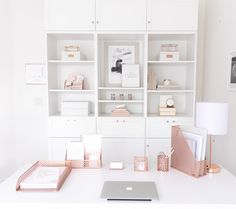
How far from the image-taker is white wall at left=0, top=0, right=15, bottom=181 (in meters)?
3.03

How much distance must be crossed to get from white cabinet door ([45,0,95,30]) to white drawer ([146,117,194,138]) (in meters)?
1.23

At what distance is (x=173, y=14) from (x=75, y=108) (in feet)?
4.95

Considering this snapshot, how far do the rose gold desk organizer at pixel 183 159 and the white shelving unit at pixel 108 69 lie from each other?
3.52ft

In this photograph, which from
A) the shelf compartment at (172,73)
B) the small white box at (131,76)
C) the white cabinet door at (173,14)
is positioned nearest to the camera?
the white cabinet door at (173,14)

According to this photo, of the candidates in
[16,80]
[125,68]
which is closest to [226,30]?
[125,68]

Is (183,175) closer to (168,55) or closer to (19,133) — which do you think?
(168,55)

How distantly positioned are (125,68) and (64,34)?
78 centimetres

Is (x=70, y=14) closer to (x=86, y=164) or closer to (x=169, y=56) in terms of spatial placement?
(x=169, y=56)

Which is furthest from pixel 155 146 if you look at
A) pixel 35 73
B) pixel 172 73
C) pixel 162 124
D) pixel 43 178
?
pixel 35 73

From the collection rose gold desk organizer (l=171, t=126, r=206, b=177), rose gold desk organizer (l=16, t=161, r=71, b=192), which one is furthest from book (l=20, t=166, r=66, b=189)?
rose gold desk organizer (l=171, t=126, r=206, b=177)

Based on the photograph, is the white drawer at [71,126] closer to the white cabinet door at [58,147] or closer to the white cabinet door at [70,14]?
the white cabinet door at [58,147]

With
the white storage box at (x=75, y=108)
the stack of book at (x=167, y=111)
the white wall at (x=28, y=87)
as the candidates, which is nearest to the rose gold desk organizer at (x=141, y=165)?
the stack of book at (x=167, y=111)

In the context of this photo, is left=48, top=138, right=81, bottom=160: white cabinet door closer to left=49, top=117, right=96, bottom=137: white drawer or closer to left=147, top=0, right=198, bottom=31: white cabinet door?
left=49, top=117, right=96, bottom=137: white drawer

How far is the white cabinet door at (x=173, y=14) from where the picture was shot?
8.72 feet
